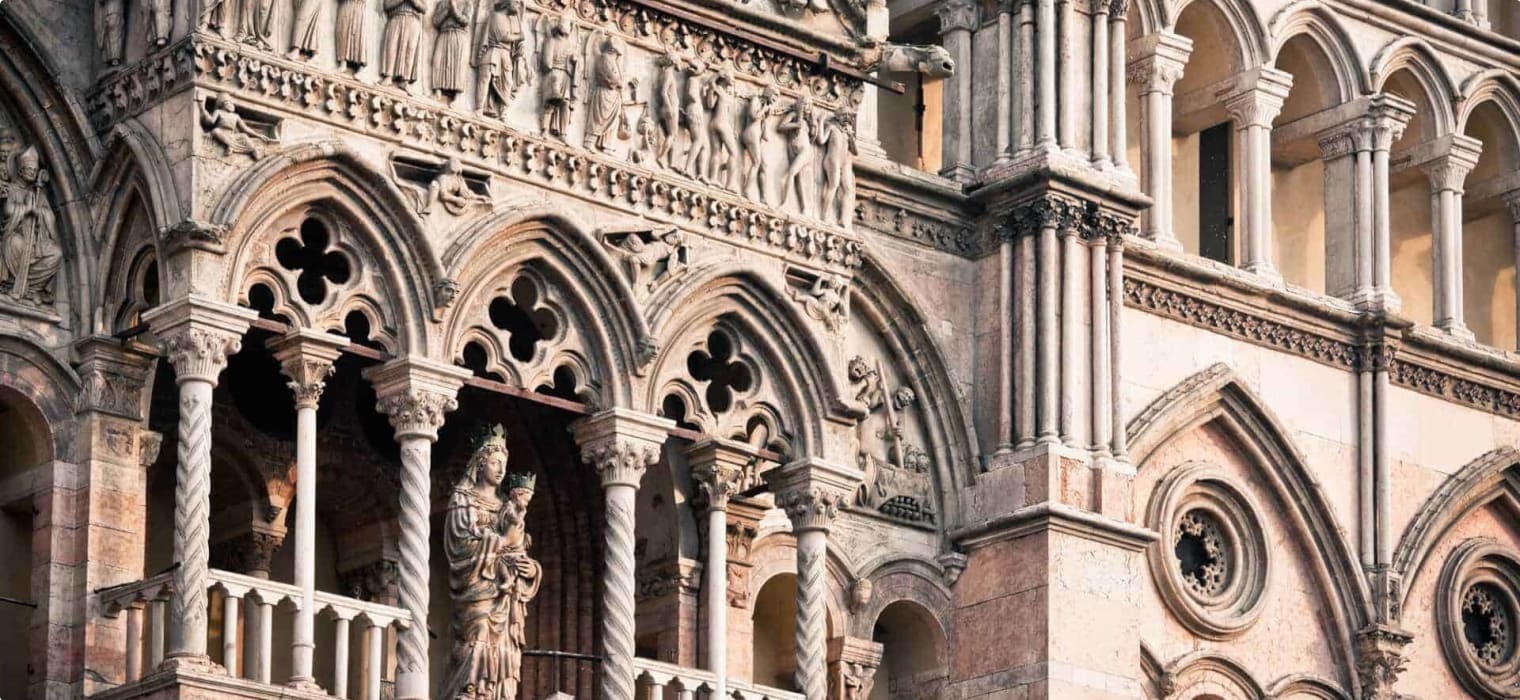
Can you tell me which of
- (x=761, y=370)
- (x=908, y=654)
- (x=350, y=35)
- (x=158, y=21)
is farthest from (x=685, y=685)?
(x=158, y=21)

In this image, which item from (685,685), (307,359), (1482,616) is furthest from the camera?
(1482,616)

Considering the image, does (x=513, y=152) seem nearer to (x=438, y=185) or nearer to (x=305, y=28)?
(x=438, y=185)

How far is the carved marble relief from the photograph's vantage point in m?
29.5

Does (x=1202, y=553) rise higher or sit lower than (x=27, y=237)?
lower

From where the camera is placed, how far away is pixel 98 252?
29.7 meters

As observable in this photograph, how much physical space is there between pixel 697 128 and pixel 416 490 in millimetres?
3602

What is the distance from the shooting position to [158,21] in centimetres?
2925

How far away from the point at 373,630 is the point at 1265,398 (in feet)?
30.9

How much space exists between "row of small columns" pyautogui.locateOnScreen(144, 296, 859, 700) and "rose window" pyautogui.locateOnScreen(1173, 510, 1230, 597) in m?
4.46

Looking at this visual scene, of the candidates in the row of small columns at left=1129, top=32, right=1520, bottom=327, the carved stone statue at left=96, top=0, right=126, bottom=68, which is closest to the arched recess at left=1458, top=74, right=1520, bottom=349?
the row of small columns at left=1129, top=32, right=1520, bottom=327

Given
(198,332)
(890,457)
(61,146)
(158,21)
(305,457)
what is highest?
(158,21)

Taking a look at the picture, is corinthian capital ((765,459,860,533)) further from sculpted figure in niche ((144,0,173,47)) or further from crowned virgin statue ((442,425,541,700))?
sculpted figure in niche ((144,0,173,47))

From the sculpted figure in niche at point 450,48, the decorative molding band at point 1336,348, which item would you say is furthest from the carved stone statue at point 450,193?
the decorative molding band at point 1336,348

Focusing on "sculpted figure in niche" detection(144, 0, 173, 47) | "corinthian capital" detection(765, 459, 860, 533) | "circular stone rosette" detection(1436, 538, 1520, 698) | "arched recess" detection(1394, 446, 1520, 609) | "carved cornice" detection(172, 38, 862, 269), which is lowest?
"corinthian capital" detection(765, 459, 860, 533)
